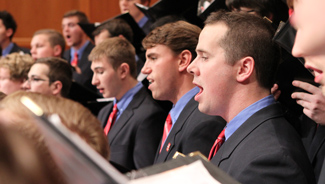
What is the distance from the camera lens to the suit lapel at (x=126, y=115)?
3.06 metres

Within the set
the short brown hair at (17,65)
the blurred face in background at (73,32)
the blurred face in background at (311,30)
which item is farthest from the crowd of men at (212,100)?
the blurred face in background at (73,32)

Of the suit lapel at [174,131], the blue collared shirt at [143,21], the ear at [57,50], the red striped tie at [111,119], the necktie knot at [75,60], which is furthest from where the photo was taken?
the necktie knot at [75,60]

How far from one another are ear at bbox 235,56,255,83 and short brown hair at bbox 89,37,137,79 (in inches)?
62.5

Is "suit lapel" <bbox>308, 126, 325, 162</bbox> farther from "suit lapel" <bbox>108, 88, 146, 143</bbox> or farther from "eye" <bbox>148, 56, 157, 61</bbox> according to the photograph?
"suit lapel" <bbox>108, 88, 146, 143</bbox>

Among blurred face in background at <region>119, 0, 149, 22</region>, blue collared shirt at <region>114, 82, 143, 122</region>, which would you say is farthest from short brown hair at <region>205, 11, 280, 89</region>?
blurred face in background at <region>119, 0, 149, 22</region>

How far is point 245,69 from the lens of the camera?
1.93 m

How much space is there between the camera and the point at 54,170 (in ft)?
2.06

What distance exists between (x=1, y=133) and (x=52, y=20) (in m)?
6.51

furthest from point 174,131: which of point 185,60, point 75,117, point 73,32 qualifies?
point 73,32

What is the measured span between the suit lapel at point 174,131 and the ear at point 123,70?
3.29 ft

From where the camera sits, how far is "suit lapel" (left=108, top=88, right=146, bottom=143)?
10.0 feet

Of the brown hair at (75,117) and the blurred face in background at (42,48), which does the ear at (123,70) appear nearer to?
the blurred face in background at (42,48)

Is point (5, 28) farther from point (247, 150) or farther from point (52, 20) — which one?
point (247, 150)

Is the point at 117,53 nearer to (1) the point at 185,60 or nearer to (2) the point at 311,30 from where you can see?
(1) the point at 185,60
